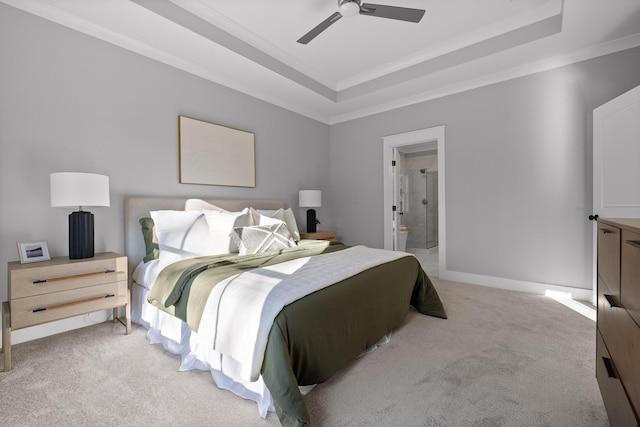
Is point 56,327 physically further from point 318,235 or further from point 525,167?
point 525,167

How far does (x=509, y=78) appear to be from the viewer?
11.2 feet

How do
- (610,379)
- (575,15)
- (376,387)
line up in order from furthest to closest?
(575,15) < (376,387) < (610,379)

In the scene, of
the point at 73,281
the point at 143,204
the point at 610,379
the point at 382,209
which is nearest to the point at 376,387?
the point at 610,379

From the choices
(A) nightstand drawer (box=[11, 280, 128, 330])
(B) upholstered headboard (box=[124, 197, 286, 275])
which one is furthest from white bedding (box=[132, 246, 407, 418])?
(B) upholstered headboard (box=[124, 197, 286, 275])

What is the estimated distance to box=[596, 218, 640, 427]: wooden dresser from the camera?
0.88 metres

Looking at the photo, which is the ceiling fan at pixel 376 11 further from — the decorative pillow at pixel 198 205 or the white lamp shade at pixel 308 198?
the white lamp shade at pixel 308 198

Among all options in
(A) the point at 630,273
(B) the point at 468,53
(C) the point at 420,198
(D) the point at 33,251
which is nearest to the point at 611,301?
(A) the point at 630,273

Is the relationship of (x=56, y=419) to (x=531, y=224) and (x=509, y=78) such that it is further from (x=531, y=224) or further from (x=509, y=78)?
(x=509, y=78)

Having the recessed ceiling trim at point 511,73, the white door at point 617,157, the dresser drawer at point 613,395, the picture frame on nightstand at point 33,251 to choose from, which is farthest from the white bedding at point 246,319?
the recessed ceiling trim at point 511,73

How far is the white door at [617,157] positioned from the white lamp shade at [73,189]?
4.39 meters

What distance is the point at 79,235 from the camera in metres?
2.20

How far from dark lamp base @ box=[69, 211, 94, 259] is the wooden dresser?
311 cm

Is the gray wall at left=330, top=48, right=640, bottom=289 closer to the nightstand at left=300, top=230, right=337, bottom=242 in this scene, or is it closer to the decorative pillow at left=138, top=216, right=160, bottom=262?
the nightstand at left=300, top=230, right=337, bottom=242

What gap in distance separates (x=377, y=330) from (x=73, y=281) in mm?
2256
